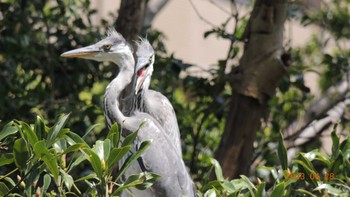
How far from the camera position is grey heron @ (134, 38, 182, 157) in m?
4.23

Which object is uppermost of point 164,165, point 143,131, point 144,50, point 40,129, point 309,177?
point 144,50

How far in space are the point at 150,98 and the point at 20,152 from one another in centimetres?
171

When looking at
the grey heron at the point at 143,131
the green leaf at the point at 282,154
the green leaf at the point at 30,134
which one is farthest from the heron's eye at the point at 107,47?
the green leaf at the point at 30,134

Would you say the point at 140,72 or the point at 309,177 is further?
the point at 140,72

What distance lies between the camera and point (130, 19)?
186 inches

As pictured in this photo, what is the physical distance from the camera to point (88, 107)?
462 centimetres

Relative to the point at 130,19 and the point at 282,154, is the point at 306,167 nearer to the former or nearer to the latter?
the point at 282,154

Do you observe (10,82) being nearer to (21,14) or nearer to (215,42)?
(21,14)

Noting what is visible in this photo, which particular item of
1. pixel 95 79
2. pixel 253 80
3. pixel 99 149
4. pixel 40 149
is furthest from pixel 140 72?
pixel 40 149

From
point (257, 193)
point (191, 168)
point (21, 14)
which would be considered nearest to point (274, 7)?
point (191, 168)

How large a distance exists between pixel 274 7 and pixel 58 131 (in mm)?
2123

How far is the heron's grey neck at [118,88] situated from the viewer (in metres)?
4.22

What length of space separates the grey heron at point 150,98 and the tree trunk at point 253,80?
0.49 m

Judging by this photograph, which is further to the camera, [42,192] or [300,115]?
[300,115]
